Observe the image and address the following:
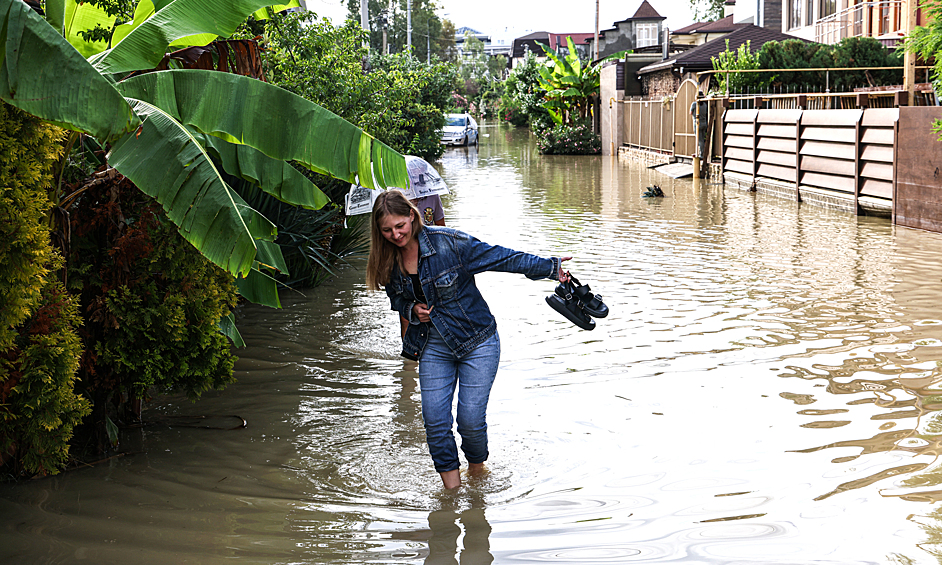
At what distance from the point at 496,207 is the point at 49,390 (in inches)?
573

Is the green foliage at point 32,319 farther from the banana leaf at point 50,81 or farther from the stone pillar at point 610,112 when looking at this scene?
the stone pillar at point 610,112

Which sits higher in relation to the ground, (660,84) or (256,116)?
(660,84)

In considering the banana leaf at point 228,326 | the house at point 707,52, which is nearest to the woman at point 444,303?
the banana leaf at point 228,326

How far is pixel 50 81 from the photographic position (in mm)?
4125

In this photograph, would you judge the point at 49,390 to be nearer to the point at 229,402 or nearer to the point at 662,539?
the point at 229,402

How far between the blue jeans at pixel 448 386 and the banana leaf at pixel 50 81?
1950 mm

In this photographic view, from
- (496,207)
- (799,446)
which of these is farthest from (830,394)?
(496,207)

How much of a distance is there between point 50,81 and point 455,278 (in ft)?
7.17

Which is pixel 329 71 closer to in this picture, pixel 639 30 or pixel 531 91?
pixel 531 91

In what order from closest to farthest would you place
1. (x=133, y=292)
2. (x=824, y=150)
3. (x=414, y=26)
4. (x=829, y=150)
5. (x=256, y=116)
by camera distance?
(x=256, y=116), (x=133, y=292), (x=829, y=150), (x=824, y=150), (x=414, y=26)

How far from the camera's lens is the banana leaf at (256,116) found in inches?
202

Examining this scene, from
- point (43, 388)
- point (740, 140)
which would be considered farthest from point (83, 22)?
point (740, 140)

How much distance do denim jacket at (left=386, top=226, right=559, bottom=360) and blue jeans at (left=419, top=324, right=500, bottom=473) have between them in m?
0.06

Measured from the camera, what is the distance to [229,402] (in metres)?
6.80
